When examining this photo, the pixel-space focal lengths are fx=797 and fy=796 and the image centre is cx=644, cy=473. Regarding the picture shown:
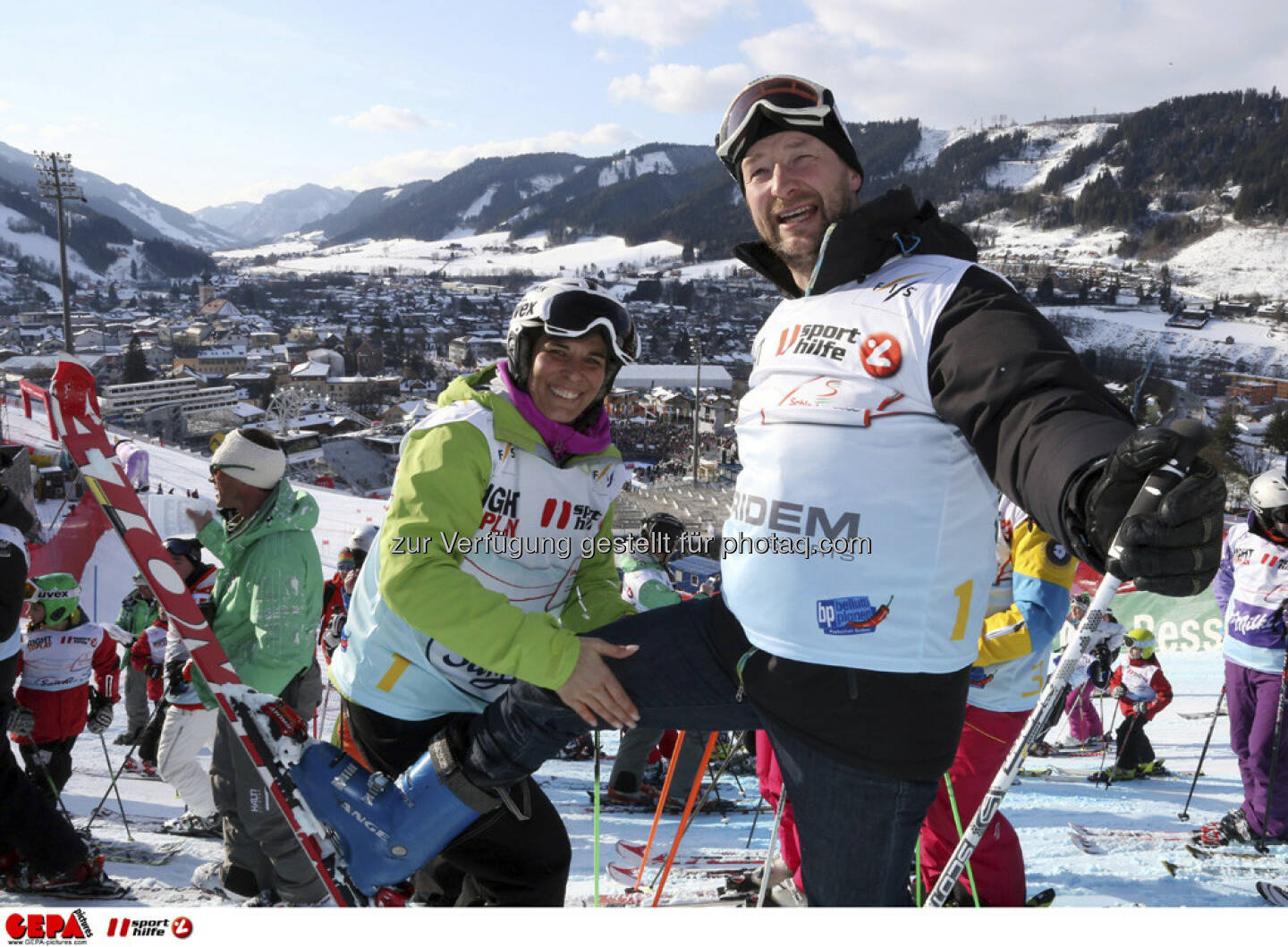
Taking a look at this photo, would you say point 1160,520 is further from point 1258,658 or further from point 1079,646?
point 1258,658

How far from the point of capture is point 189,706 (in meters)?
3.57

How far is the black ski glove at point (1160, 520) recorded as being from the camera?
0.91m

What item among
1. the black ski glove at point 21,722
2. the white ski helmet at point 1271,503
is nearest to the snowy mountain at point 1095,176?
the white ski helmet at point 1271,503

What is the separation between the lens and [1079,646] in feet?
4.83

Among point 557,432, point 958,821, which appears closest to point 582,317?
point 557,432

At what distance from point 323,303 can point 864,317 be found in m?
150

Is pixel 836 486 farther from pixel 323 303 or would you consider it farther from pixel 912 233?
pixel 323 303

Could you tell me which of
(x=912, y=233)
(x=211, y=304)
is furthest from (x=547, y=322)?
(x=211, y=304)

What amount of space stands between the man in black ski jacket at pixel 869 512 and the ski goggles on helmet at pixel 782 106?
11mm

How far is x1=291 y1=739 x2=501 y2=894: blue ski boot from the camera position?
2078mm

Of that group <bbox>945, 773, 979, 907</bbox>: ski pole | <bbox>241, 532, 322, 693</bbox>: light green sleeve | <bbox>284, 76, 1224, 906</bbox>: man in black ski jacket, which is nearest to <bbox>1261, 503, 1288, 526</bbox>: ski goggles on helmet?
<bbox>945, 773, 979, 907</bbox>: ski pole

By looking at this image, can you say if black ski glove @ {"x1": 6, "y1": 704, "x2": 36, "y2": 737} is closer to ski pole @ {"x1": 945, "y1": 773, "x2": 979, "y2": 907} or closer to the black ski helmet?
the black ski helmet

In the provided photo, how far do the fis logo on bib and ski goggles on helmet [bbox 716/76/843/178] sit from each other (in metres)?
1.10

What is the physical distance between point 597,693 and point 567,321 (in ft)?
3.24
